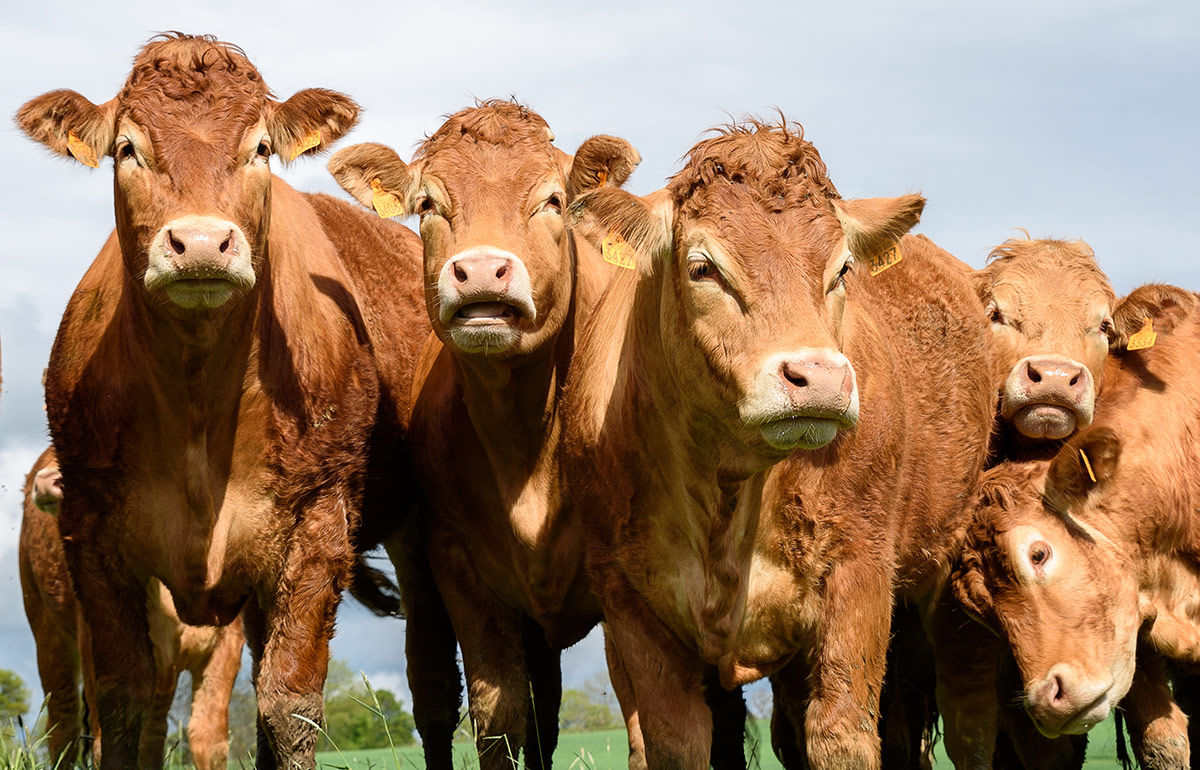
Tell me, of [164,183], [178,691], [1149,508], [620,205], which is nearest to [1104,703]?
[1149,508]

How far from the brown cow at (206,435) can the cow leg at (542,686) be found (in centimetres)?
167

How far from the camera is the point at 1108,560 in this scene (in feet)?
22.2

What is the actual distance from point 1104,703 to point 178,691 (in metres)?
7.01

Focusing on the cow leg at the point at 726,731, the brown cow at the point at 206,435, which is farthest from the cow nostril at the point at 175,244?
the cow leg at the point at 726,731

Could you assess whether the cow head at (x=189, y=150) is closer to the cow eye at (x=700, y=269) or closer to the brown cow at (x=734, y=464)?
the brown cow at (x=734, y=464)

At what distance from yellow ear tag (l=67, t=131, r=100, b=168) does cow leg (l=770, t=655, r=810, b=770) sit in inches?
143

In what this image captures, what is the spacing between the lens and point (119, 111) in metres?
5.54

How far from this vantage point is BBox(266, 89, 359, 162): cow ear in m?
5.91

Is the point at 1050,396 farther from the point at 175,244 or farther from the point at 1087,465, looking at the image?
the point at 175,244

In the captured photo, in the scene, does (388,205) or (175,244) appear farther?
(388,205)

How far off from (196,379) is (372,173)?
135cm

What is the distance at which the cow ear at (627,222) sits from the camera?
4.93 metres

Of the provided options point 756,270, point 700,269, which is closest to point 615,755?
point 700,269

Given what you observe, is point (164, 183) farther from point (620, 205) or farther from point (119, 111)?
point (620, 205)
